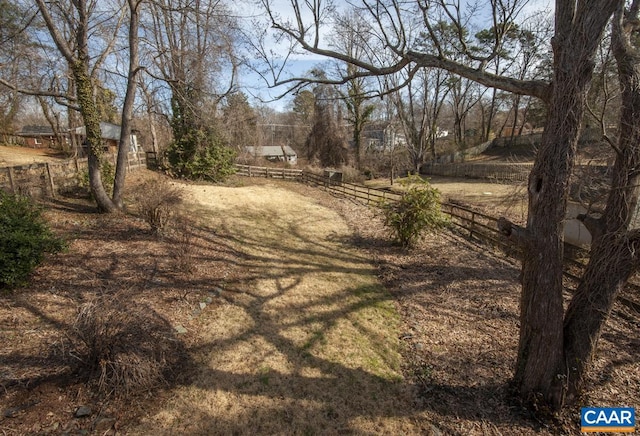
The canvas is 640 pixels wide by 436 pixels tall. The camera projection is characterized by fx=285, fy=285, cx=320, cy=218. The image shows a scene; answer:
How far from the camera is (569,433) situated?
332 centimetres

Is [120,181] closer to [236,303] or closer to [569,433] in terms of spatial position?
[236,303]

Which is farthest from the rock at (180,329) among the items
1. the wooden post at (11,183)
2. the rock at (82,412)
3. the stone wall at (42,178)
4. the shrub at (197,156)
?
the shrub at (197,156)

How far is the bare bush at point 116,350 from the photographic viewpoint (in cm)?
324

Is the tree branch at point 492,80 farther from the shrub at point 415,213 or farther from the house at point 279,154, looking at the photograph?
the house at point 279,154

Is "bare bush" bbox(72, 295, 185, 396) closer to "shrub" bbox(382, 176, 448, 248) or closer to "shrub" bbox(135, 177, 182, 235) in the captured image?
"shrub" bbox(135, 177, 182, 235)

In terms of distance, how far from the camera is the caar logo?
10.9 feet

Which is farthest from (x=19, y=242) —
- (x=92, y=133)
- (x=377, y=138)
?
(x=377, y=138)

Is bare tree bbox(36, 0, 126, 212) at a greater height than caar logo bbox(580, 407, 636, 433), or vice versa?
bare tree bbox(36, 0, 126, 212)

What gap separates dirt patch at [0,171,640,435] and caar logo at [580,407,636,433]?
0.11 m

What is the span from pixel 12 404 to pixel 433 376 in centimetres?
504

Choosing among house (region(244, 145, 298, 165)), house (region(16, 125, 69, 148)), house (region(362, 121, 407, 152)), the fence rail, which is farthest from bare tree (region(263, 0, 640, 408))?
house (region(16, 125, 69, 148))

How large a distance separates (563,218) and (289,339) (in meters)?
4.17

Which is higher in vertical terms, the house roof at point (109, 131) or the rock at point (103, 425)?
the house roof at point (109, 131)

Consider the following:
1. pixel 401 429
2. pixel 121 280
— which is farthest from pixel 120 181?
pixel 401 429
